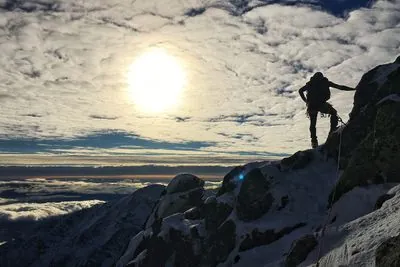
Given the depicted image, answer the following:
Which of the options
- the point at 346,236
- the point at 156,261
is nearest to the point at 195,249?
the point at 156,261

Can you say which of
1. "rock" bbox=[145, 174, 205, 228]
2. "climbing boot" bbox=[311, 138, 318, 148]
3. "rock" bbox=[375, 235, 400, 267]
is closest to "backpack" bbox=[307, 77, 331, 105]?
"climbing boot" bbox=[311, 138, 318, 148]

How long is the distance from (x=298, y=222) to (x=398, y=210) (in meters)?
14.3

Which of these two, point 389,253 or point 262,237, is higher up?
point 389,253

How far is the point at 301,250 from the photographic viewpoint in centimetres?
1978

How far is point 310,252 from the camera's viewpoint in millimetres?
19359

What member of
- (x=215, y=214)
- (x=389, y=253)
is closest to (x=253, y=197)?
(x=215, y=214)

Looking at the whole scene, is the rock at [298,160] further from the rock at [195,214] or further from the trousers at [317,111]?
the rock at [195,214]

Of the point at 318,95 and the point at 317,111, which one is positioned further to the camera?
the point at 317,111

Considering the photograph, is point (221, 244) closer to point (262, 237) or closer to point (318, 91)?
point (262, 237)

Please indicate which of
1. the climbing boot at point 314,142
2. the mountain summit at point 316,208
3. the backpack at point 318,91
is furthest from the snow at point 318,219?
the backpack at point 318,91

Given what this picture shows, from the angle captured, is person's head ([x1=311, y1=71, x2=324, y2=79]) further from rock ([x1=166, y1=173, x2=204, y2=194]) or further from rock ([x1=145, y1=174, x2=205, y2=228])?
rock ([x1=166, y1=173, x2=204, y2=194])

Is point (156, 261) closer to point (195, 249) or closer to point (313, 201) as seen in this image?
point (195, 249)

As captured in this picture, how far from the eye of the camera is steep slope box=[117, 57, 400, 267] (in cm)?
1673

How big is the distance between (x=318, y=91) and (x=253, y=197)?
11.2m
